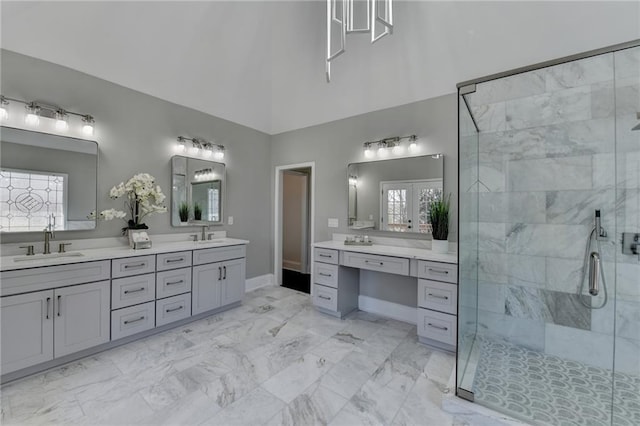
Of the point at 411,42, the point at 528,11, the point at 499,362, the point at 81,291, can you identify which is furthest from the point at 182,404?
the point at 528,11

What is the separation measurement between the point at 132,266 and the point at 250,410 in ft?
5.68

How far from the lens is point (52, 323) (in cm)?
208

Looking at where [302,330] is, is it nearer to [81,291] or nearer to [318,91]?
[81,291]

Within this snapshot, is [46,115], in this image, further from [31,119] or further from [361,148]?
[361,148]

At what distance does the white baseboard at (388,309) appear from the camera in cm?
315

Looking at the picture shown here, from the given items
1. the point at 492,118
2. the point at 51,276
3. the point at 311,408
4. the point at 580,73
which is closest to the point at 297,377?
the point at 311,408

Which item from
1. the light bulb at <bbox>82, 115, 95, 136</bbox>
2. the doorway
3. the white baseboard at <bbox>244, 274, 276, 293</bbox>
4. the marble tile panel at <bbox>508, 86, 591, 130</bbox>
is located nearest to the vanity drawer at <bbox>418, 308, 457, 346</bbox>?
the marble tile panel at <bbox>508, 86, 591, 130</bbox>

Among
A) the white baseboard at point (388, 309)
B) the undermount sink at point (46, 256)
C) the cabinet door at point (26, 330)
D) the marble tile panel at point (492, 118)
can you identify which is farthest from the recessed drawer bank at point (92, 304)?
the marble tile panel at point (492, 118)

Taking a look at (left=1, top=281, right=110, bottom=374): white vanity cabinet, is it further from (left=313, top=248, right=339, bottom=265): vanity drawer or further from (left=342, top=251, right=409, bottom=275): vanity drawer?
(left=342, top=251, right=409, bottom=275): vanity drawer

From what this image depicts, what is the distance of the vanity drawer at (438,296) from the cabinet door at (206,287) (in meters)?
2.32

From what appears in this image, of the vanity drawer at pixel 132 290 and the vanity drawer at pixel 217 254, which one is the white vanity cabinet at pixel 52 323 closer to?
the vanity drawer at pixel 132 290

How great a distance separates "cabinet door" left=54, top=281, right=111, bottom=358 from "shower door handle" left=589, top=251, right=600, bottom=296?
419cm

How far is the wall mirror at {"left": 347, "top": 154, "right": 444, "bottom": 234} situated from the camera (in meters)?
3.05

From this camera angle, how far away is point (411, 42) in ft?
8.65
